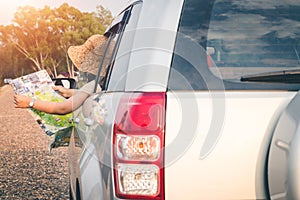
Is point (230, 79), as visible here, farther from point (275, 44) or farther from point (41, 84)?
point (41, 84)

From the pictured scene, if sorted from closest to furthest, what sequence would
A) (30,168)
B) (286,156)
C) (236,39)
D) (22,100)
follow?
(286,156) < (236,39) < (22,100) < (30,168)

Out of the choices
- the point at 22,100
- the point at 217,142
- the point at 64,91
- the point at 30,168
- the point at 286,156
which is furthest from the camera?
the point at 30,168

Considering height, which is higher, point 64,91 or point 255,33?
point 255,33

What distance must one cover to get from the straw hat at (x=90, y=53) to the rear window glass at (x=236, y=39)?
173cm

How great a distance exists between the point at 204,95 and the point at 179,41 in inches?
10.1

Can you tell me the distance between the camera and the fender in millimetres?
1599

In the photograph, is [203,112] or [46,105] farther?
[46,105]

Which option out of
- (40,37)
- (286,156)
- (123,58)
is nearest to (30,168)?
(123,58)

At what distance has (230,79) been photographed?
183 centimetres

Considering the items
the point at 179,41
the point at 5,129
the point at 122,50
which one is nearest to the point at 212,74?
the point at 179,41

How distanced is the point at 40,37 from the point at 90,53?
48250 mm

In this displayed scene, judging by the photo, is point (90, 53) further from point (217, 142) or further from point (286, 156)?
point (286, 156)

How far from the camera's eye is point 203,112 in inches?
69.2

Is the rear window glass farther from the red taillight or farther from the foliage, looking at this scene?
the foliage
